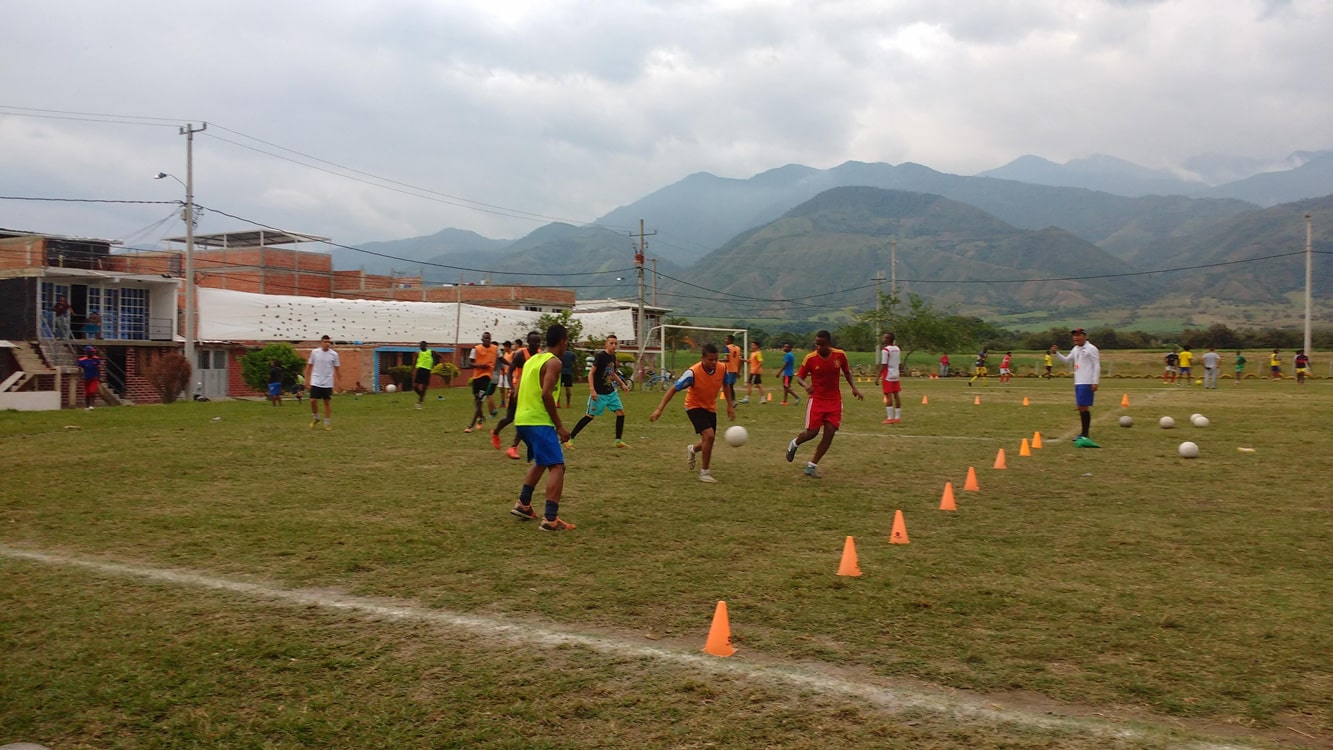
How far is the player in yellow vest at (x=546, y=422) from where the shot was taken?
8.77 m

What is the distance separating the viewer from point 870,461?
47.7ft

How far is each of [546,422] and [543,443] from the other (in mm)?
206

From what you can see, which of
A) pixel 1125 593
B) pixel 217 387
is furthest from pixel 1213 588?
pixel 217 387

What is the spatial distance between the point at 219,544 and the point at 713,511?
4.85 m

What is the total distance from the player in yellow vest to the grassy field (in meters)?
0.48

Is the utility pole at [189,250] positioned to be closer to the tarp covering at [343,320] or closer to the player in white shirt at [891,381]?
Answer: the tarp covering at [343,320]

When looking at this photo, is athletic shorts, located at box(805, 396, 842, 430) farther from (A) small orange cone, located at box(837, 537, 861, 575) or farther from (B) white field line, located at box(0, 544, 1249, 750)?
(B) white field line, located at box(0, 544, 1249, 750)

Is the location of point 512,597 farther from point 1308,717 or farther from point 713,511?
point 1308,717

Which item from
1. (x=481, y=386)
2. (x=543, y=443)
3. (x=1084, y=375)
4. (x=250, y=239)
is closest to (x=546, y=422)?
(x=543, y=443)

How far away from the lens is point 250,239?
71625 mm

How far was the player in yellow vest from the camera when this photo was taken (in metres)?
8.77

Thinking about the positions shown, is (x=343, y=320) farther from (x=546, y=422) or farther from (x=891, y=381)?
(x=546, y=422)

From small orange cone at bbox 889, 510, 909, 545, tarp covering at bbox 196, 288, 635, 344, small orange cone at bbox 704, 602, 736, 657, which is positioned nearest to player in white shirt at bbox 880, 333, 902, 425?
small orange cone at bbox 889, 510, 909, 545

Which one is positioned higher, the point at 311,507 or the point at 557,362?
the point at 557,362
